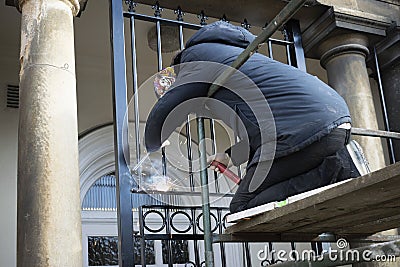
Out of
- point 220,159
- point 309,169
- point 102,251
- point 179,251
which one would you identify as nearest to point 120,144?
point 220,159

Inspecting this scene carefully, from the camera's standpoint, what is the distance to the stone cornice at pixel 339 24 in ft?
14.3

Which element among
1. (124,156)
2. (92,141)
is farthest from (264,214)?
(92,141)

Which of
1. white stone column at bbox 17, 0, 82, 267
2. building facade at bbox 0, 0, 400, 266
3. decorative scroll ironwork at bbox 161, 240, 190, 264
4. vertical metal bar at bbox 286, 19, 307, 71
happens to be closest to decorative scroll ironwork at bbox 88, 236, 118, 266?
building facade at bbox 0, 0, 400, 266

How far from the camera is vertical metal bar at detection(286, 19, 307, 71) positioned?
3.92m

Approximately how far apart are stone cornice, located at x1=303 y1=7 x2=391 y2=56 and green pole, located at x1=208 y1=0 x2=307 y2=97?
6.73ft

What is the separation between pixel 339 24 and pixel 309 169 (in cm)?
222

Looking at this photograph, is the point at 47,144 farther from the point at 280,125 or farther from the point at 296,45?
the point at 296,45

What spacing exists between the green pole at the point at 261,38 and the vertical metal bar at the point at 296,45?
145cm

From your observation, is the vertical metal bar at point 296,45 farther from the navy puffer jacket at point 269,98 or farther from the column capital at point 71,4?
the column capital at point 71,4

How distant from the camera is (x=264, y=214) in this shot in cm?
220

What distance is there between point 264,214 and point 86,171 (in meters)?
3.96

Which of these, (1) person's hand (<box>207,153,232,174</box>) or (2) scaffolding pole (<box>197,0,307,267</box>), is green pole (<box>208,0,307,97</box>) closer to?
(2) scaffolding pole (<box>197,0,307,267</box>)

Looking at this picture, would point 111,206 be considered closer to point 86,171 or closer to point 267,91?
point 86,171

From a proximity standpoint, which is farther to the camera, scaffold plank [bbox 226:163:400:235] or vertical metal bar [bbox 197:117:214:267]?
vertical metal bar [bbox 197:117:214:267]
